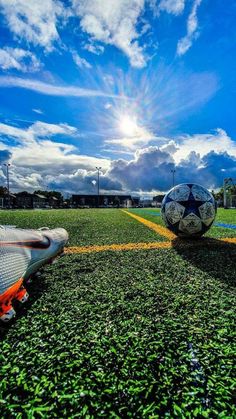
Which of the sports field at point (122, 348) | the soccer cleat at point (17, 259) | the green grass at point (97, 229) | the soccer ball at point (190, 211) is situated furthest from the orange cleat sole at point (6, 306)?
the soccer ball at point (190, 211)

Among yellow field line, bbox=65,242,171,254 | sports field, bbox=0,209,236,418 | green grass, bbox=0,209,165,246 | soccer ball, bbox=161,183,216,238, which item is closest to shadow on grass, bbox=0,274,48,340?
sports field, bbox=0,209,236,418

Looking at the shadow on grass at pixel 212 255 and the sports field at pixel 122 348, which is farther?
the shadow on grass at pixel 212 255

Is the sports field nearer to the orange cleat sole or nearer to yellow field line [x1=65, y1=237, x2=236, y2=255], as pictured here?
the orange cleat sole

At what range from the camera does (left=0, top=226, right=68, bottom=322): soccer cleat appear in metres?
1.73

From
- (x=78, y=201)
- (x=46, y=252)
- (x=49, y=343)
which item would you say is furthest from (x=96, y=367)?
(x=78, y=201)

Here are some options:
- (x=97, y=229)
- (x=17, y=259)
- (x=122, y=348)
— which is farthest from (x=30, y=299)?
(x=97, y=229)

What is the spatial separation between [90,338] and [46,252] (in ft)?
4.63

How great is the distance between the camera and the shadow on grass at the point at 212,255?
307 centimetres

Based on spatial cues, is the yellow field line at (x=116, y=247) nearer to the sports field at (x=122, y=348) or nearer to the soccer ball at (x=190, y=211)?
the soccer ball at (x=190, y=211)

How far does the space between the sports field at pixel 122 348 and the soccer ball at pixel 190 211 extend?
2.21 meters

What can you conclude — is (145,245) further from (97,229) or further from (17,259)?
(17,259)

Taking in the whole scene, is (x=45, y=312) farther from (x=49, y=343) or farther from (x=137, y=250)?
(x=137, y=250)

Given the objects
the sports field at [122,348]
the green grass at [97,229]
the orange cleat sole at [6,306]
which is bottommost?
the sports field at [122,348]

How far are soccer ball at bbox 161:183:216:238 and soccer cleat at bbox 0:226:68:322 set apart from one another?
3073mm
